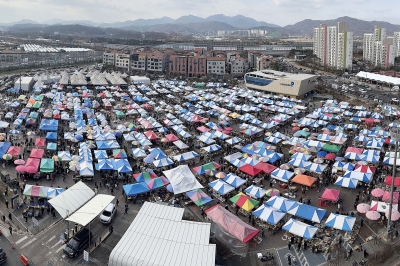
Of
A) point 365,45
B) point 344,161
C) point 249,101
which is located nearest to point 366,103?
point 249,101

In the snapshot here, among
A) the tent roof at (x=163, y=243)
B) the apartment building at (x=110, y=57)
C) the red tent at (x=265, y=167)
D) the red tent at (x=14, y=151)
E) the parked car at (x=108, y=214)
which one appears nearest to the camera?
the tent roof at (x=163, y=243)

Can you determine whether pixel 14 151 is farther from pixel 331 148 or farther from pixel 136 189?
pixel 331 148

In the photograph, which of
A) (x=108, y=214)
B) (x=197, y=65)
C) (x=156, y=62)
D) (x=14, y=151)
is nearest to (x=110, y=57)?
(x=156, y=62)

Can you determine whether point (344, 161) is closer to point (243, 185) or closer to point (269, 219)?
point (243, 185)

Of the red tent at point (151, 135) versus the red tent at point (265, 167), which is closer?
the red tent at point (265, 167)

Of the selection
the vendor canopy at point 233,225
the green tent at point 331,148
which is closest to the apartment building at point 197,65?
the green tent at point 331,148

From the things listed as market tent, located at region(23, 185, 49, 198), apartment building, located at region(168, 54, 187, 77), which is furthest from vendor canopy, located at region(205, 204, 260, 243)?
apartment building, located at region(168, 54, 187, 77)

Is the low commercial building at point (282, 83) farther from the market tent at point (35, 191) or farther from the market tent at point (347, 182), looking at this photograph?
the market tent at point (35, 191)

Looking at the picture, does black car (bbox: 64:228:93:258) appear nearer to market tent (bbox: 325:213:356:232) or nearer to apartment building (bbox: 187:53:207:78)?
market tent (bbox: 325:213:356:232)
